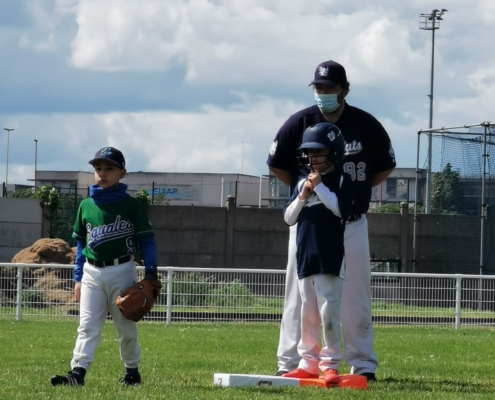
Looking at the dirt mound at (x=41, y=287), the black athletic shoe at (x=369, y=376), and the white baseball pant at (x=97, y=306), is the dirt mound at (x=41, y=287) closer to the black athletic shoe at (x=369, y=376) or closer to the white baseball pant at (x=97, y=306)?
the white baseball pant at (x=97, y=306)

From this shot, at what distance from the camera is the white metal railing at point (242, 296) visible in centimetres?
1750

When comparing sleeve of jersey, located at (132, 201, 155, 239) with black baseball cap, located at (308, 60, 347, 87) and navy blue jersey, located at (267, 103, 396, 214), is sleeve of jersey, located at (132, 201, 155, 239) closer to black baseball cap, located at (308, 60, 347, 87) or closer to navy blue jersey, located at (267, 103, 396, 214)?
navy blue jersey, located at (267, 103, 396, 214)

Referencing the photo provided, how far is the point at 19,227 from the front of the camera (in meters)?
Result: 34.6

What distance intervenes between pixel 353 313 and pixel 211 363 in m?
2.37

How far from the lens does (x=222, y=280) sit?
17.5m

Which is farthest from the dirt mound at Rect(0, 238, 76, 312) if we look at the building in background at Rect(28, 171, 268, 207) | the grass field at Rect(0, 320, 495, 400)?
the building in background at Rect(28, 171, 268, 207)

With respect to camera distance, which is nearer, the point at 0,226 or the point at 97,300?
the point at 97,300

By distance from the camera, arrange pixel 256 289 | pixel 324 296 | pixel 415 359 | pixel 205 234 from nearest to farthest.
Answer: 1. pixel 324 296
2. pixel 415 359
3. pixel 256 289
4. pixel 205 234

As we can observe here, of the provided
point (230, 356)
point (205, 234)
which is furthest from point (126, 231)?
point (205, 234)

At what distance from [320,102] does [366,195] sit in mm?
785

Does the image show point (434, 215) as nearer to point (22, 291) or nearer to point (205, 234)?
point (205, 234)

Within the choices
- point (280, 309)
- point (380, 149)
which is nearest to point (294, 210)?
point (380, 149)

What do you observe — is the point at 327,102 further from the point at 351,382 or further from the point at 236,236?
the point at 236,236

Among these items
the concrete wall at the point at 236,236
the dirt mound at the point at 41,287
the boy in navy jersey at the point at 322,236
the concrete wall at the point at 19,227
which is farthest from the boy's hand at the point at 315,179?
the concrete wall at the point at 19,227
